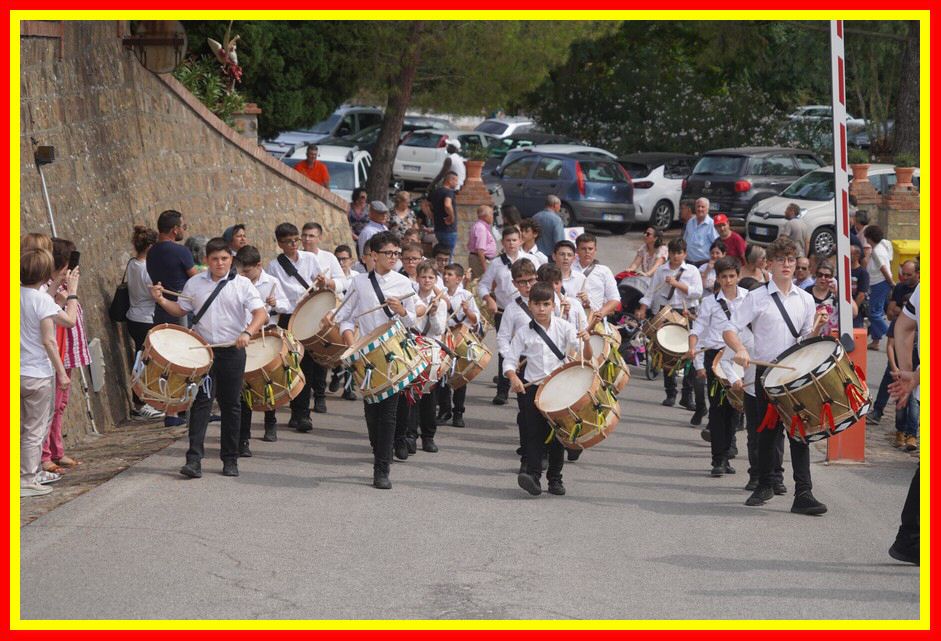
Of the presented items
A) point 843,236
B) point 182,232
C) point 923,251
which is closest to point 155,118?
point 182,232

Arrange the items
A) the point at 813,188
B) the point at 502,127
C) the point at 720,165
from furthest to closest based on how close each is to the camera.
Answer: the point at 502,127
the point at 720,165
the point at 813,188

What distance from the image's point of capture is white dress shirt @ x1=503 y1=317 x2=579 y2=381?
387 inches

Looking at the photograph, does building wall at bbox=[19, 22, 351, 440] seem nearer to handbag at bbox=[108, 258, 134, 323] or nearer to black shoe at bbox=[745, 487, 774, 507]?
handbag at bbox=[108, 258, 134, 323]

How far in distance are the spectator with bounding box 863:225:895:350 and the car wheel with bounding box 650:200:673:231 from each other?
10480mm

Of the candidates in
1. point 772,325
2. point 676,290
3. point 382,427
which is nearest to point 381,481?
point 382,427

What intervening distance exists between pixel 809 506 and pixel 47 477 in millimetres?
5291

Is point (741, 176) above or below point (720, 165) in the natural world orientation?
below

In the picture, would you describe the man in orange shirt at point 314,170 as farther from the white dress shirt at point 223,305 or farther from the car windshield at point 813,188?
the white dress shirt at point 223,305

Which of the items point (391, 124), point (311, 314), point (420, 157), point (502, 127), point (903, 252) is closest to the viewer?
point (311, 314)

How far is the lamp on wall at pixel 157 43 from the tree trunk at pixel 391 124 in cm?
1106

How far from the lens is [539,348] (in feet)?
32.2

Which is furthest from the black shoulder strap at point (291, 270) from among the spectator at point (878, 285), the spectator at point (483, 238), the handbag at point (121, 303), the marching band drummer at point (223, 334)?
the spectator at point (878, 285)

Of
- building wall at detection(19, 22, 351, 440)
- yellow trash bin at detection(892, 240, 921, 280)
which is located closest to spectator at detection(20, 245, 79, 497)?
building wall at detection(19, 22, 351, 440)

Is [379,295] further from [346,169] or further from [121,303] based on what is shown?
[346,169]
